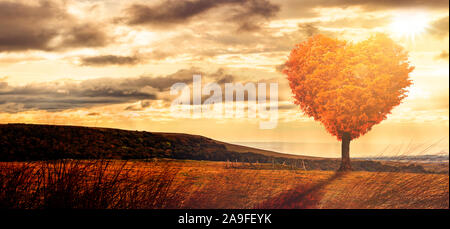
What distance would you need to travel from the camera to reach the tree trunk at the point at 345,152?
82.4ft

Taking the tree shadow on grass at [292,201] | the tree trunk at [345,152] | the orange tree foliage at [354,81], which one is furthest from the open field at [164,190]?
the tree trunk at [345,152]

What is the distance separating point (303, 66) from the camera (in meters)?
25.6

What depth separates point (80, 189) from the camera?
7.56m

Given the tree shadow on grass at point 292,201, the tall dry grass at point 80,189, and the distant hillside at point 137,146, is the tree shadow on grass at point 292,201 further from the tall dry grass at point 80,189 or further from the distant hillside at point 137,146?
the distant hillside at point 137,146

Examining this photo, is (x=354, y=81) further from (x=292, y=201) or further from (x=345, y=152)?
(x=292, y=201)

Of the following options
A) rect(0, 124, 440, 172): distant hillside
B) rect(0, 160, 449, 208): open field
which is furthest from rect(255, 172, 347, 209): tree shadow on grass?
rect(0, 124, 440, 172): distant hillside

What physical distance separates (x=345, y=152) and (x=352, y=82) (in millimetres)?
4581

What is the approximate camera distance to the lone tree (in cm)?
2391

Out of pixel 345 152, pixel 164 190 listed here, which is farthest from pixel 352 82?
pixel 164 190

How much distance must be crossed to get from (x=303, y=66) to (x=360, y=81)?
3.63 m

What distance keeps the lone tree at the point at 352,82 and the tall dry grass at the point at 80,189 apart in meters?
A: 17.8

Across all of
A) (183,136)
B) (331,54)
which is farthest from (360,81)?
(183,136)

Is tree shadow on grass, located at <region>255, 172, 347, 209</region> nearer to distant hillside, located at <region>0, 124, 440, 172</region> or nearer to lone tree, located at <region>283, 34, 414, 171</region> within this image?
distant hillside, located at <region>0, 124, 440, 172</region>
